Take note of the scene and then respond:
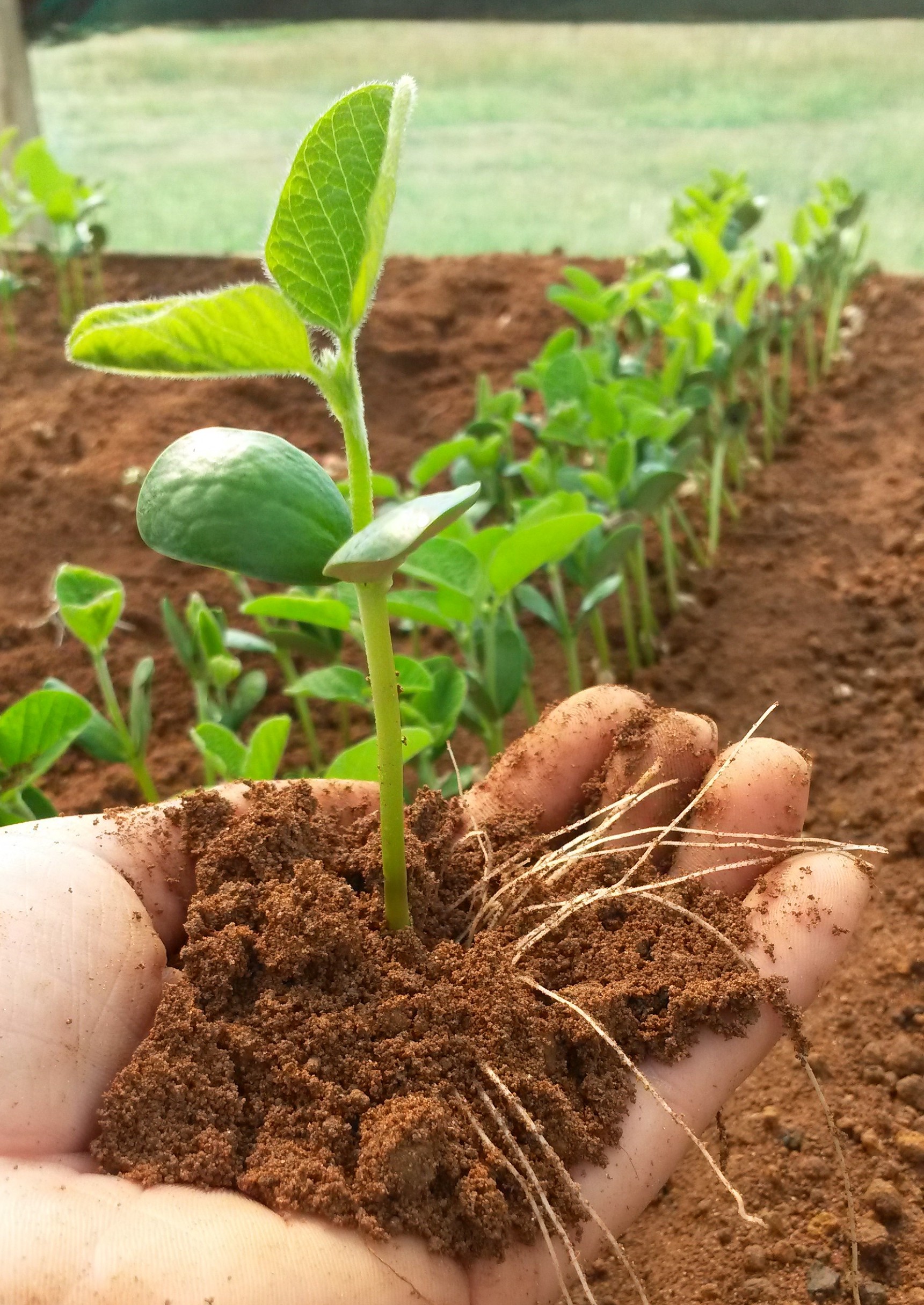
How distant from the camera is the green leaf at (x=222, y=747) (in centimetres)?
101

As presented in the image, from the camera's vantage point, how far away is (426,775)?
1.11m

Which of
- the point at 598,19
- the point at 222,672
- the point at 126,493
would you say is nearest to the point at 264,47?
the point at 598,19

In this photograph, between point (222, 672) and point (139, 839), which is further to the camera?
point (222, 672)

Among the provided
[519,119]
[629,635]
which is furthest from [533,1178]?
[519,119]

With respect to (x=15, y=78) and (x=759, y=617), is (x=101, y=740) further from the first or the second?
(x=15, y=78)

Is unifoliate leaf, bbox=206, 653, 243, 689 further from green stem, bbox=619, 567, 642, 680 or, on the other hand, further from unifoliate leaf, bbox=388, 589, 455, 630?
green stem, bbox=619, 567, 642, 680

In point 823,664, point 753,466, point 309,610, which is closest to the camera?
point 309,610

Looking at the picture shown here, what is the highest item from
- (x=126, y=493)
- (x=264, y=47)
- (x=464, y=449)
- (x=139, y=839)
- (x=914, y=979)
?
(x=264, y=47)

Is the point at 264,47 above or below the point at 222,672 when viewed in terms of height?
above

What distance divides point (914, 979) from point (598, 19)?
224 cm

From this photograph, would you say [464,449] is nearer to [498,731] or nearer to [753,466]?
[498,731]

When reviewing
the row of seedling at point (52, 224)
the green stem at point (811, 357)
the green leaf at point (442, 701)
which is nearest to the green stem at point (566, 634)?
the green leaf at point (442, 701)

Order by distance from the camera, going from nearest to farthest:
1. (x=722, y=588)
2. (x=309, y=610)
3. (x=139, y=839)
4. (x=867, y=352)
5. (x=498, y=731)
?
(x=139, y=839)
(x=309, y=610)
(x=498, y=731)
(x=722, y=588)
(x=867, y=352)

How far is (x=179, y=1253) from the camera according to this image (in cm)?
60
